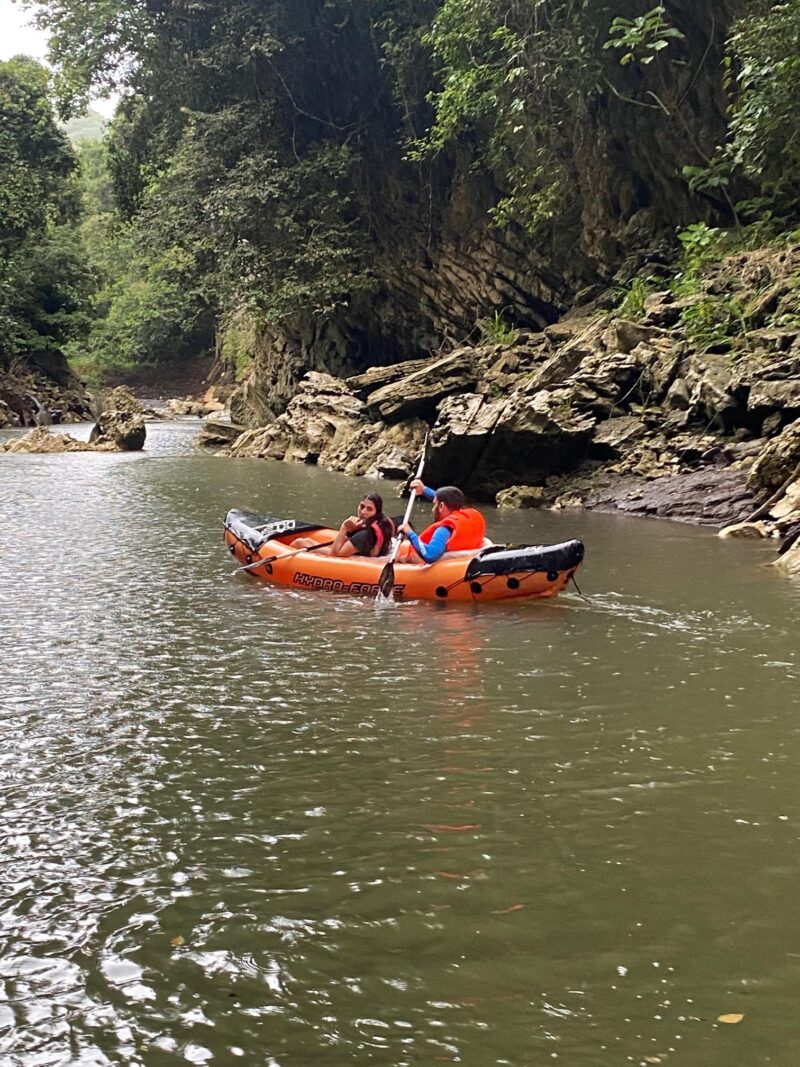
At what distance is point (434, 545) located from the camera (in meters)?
8.53

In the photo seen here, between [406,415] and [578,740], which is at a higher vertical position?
[406,415]

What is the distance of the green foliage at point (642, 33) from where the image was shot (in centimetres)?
1461

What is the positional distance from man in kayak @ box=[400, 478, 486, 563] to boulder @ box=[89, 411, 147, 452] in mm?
18562

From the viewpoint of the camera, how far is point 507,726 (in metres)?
5.13

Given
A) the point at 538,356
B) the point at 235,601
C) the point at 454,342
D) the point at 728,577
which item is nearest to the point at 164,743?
the point at 235,601

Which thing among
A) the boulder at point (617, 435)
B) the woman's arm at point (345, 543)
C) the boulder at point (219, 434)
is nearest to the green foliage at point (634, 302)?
the boulder at point (617, 435)

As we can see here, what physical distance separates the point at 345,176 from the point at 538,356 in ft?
30.0

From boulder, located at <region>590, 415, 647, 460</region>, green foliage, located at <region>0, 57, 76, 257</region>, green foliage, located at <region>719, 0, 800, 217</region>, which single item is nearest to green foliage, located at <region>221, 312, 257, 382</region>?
green foliage, located at <region>0, 57, 76, 257</region>

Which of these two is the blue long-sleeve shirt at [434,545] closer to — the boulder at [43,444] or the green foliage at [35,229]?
the boulder at [43,444]

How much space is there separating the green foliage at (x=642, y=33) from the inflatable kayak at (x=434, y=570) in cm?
939

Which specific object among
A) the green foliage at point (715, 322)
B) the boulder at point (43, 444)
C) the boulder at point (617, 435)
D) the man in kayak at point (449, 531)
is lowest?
the man in kayak at point (449, 531)

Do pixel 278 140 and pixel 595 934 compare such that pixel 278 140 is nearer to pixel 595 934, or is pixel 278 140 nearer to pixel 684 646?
pixel 684 646

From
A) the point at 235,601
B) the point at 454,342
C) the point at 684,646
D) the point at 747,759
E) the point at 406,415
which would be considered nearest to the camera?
the point at 747,759

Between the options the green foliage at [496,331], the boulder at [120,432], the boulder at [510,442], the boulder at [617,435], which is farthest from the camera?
the boulder at [120,432]
